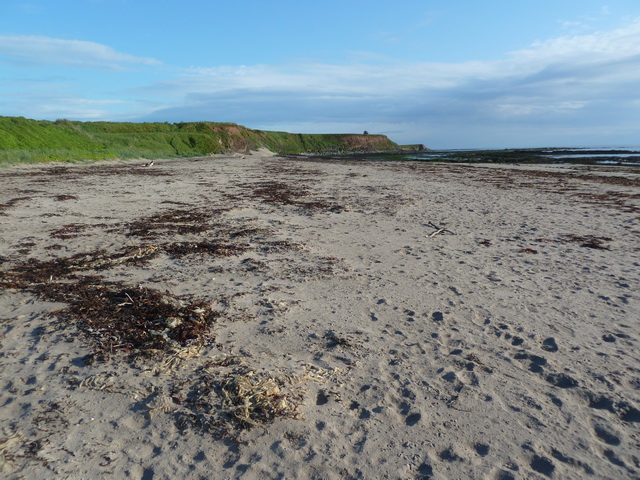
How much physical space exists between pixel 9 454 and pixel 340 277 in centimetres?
441

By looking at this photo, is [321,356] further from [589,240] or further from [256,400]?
[589,240]

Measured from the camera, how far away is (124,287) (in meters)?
5.66

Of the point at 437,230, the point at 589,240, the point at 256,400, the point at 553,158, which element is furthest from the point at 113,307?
the point at 553,158

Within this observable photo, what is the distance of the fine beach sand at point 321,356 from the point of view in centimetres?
285

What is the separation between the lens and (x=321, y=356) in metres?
4.11

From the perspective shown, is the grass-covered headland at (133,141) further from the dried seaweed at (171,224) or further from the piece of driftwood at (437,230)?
the piece of driftwood at (437,230)

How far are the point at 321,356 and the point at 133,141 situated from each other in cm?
5488

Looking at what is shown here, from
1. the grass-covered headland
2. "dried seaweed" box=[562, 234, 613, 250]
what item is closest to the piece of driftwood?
"dried seaweed" box=[562, 234, 613, 250]

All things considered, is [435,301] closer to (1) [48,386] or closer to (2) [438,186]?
(1) [48,386]

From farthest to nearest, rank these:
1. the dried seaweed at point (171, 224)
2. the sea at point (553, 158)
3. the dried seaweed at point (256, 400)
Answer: the sea at point (553, 158) → the dried seaweed at point (171, 224) → the dried seaweed at point (256, 400)

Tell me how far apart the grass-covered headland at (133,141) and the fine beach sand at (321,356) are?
84.3 ft

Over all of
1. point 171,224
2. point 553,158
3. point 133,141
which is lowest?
point 553,158

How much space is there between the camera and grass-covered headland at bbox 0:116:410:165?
108ft

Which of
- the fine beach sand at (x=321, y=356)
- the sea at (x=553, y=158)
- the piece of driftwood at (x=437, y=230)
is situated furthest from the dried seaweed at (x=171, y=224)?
the sea at (x=553, y=158)
